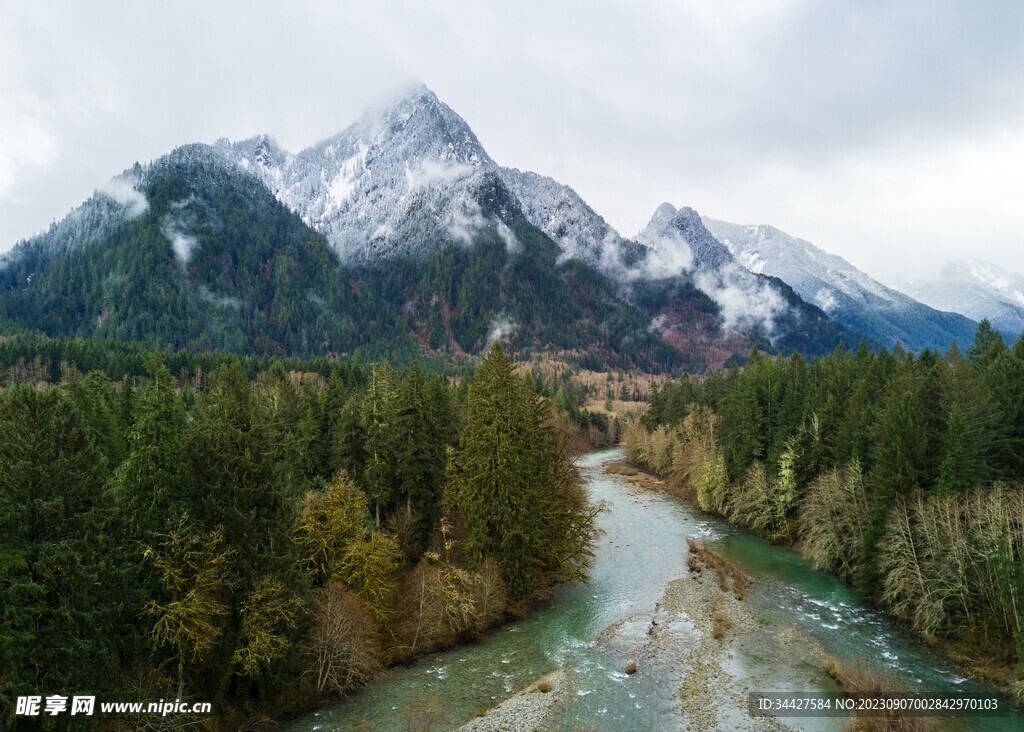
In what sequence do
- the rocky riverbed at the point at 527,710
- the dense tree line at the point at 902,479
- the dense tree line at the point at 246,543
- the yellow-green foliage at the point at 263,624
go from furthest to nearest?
the dense tree line at the point at 902,479
the rocky riverbed at the point at 527,710
the yellow-green foliage at the point at 263,624
the dense tree line at the point at 246,543

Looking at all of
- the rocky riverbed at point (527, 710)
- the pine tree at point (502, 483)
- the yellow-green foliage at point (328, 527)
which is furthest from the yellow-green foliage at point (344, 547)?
the rocky riverbed at point (527, 710)

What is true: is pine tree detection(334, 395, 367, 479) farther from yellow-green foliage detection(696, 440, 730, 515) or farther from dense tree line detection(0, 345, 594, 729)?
yellow-green foliage detection(696, 440, 730, 515)

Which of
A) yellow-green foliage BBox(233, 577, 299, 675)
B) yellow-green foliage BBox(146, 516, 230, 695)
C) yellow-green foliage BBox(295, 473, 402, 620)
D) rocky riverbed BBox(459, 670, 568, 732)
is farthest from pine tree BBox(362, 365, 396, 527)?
yellow-green foliage BBox(146, 516, 230, 695)

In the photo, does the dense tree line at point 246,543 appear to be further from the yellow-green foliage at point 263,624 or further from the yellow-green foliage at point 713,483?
the yellow-green foliage at point 713,483

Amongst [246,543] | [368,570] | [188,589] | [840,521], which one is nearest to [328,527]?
[368,570]

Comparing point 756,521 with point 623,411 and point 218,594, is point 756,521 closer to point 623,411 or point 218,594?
point 218,594

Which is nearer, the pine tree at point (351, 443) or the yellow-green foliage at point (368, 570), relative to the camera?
the yellow-green foliage at point (368, 570)
